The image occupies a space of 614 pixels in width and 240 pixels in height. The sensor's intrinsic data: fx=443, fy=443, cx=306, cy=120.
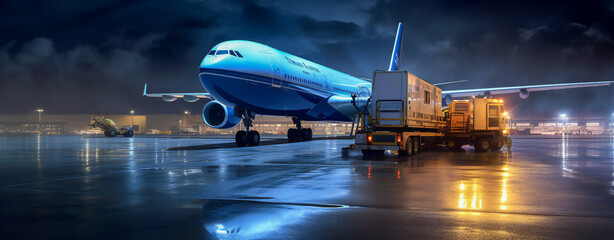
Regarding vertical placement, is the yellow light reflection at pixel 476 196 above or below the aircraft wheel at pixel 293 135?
below

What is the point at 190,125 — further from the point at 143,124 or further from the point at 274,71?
the point at 274,71

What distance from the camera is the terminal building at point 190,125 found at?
328 feet

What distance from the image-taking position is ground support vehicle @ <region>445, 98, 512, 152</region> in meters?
23.3

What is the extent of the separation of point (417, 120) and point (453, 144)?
628 cm

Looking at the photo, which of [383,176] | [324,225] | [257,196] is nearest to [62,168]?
[257,196]

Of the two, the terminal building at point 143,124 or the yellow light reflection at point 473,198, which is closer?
the yellow light reflection at point 473,198

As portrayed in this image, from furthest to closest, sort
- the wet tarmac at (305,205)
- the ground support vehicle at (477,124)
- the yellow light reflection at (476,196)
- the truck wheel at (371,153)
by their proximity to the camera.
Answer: the ground support vehicle at (477,124) → the truck wheel at (371,153) → the yellow light reflection at (476,196) → the wet tarmac at (305,205)

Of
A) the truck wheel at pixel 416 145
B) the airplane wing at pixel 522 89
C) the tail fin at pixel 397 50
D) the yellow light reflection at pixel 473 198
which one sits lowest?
the yellow light reflection at pixel 473 198

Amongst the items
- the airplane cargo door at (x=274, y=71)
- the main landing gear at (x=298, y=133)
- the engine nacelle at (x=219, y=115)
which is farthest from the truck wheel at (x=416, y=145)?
the main landing gear at (x=298, y=133)

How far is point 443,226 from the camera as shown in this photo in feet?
17.7

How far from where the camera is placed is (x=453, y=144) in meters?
24.5

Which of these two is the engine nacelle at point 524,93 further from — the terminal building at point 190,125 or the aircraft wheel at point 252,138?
the terminal building at point 190,125

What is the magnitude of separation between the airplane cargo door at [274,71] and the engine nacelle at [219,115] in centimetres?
491

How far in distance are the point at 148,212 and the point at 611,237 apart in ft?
18.9
